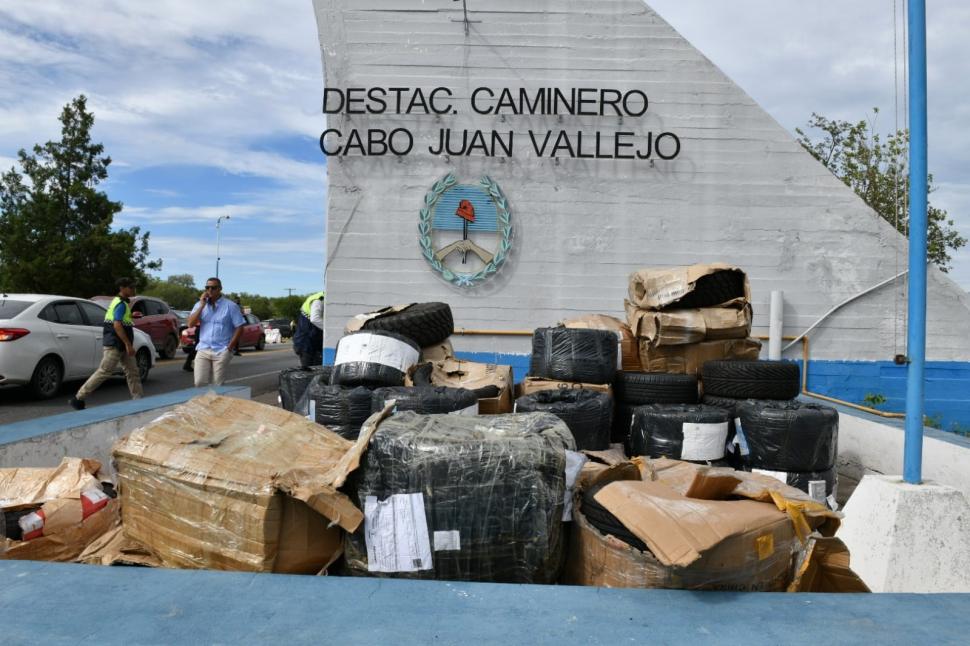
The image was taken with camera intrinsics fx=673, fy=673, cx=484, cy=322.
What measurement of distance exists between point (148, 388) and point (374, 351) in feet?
30.0

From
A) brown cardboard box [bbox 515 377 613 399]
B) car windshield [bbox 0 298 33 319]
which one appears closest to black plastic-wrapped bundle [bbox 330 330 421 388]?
brown cardboard box [bbox 515 377 613 399]

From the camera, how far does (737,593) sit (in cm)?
240

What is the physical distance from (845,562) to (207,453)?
275cm

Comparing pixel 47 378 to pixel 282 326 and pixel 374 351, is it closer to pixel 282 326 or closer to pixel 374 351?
pixel 374 351

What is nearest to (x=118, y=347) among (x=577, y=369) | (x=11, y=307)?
(x=11, y=307)

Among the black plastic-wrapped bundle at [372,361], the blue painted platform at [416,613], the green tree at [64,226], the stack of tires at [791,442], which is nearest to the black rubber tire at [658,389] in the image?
the stack of tires at [791,442]

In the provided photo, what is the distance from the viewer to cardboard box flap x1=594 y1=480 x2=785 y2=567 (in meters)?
2.36

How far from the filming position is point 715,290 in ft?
22.6

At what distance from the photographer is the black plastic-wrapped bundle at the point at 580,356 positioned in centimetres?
614

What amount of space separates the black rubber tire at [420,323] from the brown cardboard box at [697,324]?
208 cm

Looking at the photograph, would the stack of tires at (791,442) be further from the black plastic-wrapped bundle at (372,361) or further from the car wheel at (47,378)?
the car wheel at (47,378)

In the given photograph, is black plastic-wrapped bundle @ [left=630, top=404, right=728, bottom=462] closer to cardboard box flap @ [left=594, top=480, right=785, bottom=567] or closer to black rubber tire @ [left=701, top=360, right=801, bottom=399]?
black rubber tire @ [left=701, top=360, right=801, bottom=399]

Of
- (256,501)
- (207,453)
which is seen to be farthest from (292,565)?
(207,453)

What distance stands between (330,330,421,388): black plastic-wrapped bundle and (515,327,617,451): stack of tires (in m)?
1.00
